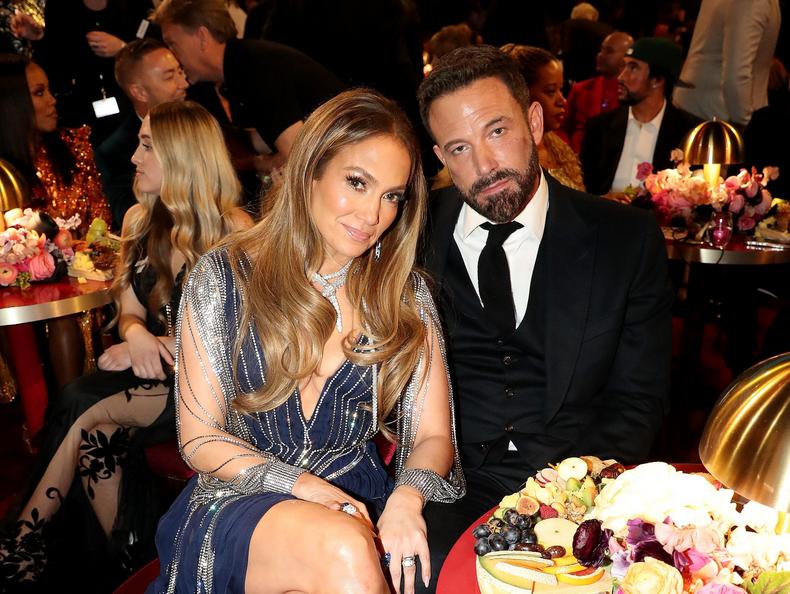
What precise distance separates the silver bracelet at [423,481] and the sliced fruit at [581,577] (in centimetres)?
60

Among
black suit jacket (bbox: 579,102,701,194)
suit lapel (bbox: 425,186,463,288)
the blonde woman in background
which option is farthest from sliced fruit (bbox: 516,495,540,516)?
black suit jacket (bbox: 579,102,701,194)

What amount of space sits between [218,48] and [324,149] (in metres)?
2.33

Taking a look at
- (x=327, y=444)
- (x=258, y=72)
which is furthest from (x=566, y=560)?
(x=258, y=72)

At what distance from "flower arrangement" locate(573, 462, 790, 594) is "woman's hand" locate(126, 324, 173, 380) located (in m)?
1.84

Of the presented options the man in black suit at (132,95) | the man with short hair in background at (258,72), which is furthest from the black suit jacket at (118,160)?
the man with short hair in background at (258,72)

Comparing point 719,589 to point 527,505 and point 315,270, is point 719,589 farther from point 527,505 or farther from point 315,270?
point 315,270

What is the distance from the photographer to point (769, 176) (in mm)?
4125

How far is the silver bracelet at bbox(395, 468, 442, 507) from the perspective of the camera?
6.73 ft

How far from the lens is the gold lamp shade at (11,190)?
3.68m

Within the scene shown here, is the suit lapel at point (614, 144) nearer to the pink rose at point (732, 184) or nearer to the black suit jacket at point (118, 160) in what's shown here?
the pink rose at point (732, 184)

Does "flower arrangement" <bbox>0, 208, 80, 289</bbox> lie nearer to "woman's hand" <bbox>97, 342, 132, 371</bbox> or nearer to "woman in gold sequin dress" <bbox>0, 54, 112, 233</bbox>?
"woman in gold sequin dress" <bbox>0, 54, 112, 233</bbox>

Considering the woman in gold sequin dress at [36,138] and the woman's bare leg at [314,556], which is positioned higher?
the woman in gold sequin dress at [36,138]

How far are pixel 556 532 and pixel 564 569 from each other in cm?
9

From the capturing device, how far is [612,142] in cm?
523
